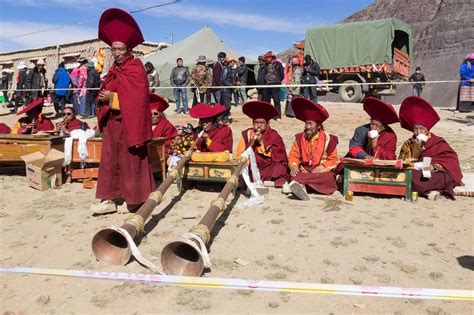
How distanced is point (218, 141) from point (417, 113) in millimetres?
2469

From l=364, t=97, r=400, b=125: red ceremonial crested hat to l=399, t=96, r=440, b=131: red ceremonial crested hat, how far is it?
0.47ft

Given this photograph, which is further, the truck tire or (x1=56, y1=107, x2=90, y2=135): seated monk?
the truck tire

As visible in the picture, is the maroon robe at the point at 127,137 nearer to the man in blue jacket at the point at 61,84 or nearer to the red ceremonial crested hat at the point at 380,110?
the red ceremonial crested hat at the point at 380,110

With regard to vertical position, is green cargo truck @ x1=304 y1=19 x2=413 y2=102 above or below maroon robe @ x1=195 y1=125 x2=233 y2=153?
above

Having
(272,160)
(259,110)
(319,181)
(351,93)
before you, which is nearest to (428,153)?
(319,181)

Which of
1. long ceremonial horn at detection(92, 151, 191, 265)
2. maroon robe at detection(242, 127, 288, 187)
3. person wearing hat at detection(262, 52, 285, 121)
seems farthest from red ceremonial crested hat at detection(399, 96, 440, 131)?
person wearing hat at detection(262, 52, 285, 121)

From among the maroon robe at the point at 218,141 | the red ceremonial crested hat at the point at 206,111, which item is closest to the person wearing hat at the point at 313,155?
the maroon robe at the point at 218,141

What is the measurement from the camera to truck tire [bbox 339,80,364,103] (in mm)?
16781

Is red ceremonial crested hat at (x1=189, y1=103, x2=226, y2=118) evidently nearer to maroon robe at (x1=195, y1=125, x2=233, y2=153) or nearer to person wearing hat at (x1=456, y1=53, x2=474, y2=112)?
maroon robe at (x1=195, y1=125, x2=233, y2=153)

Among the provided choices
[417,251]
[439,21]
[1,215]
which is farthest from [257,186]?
[439,21]

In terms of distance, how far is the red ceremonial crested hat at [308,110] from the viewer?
18.8 feet

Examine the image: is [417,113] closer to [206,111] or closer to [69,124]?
[206,111]

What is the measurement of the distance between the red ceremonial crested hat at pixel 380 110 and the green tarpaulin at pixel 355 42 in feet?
37.1

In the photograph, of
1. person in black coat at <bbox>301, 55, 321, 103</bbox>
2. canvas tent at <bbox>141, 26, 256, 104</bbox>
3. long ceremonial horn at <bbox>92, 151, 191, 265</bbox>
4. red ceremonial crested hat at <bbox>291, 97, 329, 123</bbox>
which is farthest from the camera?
canvas tent at <bbox>141, 26, 256, 104</bbox>
